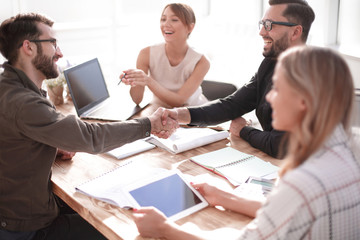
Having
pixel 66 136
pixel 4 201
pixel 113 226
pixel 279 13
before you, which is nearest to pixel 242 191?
pixel 113 226

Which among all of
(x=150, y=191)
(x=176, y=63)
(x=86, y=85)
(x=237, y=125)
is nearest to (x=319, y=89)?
(x=150, y=191)

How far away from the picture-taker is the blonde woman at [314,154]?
34.0 inches

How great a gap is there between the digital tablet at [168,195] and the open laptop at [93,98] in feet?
3.05

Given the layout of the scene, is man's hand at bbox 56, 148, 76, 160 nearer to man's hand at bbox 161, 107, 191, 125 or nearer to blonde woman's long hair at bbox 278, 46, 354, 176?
man's hand at bbox 161, 107, 191, 125

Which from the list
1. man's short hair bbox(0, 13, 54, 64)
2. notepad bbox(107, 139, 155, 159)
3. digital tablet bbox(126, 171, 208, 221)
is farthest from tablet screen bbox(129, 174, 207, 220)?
man's short hair bbox(0, 13, 54, 64)

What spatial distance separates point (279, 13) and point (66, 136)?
1305 millimetres

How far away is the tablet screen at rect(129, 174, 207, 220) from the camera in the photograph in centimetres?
133

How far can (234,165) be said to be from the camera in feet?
5.46

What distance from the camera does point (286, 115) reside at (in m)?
0.92

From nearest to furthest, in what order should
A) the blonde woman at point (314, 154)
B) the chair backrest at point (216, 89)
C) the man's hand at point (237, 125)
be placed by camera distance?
the blonde woman at point (314, 154)
the man's hand at point (237, 125)
the chair backrest at point (216, 89)

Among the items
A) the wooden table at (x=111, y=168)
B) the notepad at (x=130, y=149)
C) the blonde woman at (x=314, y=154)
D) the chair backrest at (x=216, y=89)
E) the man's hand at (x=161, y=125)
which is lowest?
the chair backrest at (x=216, y=89)

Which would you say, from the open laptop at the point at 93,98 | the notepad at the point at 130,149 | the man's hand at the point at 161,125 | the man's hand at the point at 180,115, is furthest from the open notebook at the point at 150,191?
the open laptop at the point at 93,98

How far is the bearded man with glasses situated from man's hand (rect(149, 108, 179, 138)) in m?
0.03

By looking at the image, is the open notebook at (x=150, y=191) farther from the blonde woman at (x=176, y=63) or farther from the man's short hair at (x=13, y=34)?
the blonde woman at (x=176, y=63)
